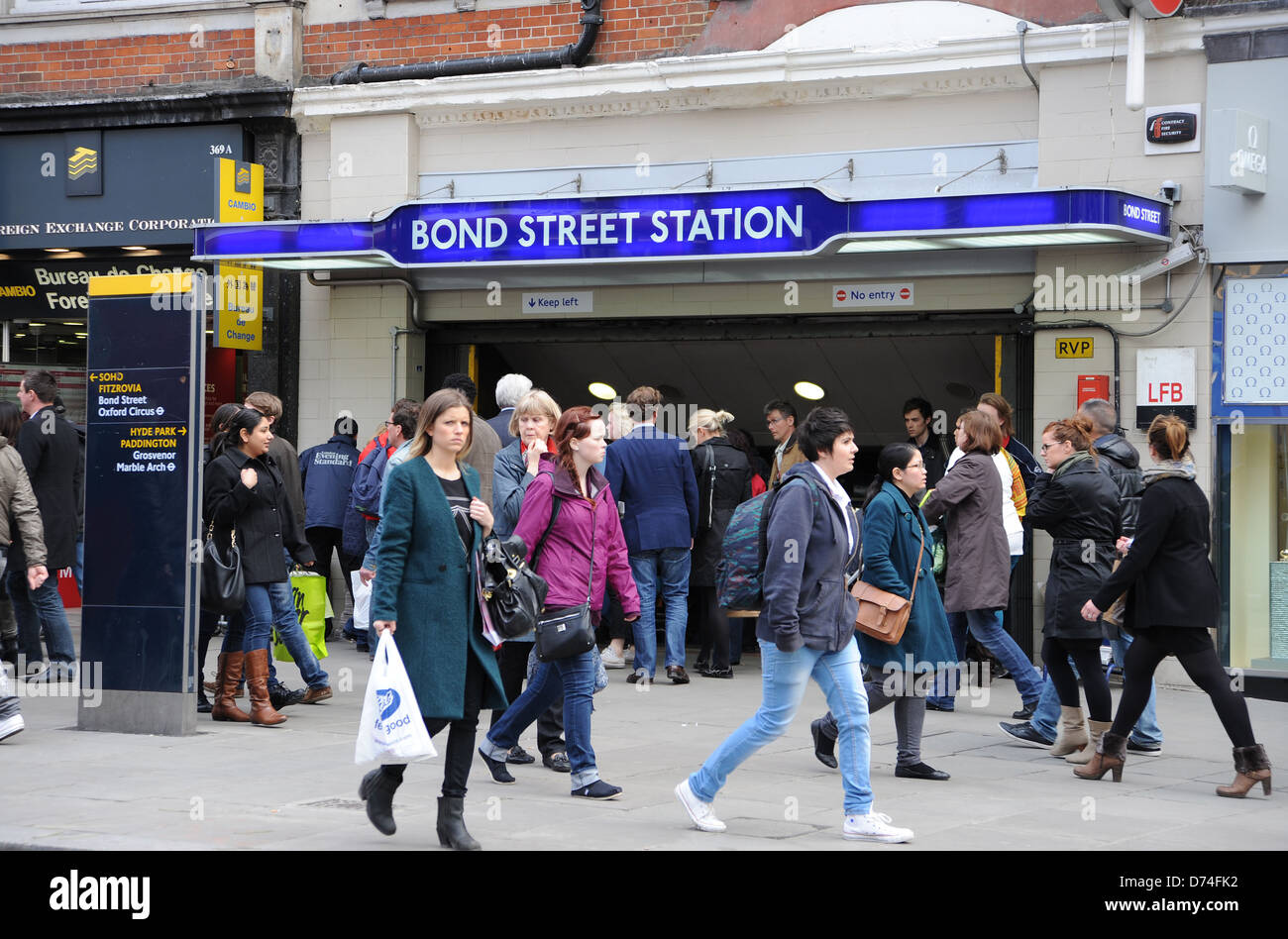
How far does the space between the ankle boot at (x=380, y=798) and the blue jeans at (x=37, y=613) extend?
185 inches

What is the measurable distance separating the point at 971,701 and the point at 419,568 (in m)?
5.69

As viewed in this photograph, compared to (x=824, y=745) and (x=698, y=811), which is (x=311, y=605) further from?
(x=698, y=811)

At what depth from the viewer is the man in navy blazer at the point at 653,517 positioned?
1132 centimetres

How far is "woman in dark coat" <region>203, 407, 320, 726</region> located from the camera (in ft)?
29.9

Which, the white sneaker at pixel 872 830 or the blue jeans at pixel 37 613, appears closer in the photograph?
the white sneaker at pixel 872 830

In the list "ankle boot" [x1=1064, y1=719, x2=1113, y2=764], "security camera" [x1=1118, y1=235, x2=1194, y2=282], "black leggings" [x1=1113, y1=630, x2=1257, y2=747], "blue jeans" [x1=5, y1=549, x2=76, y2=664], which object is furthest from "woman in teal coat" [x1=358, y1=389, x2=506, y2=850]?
"security camera" [x1=1118, y1=235, x2=1194, y2=282]

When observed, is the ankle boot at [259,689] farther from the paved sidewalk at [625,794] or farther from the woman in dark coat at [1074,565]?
the woman in dark coat at [1074,565]

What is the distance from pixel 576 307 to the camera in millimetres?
13766

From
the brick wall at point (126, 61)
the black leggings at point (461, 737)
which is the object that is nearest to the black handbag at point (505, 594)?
the black leggings at point (461, 737)

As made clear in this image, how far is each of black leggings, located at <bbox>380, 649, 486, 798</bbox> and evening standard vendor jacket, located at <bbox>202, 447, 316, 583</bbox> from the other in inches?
128

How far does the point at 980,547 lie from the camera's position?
9.45m

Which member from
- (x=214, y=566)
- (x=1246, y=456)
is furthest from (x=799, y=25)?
(x=214, y=566)

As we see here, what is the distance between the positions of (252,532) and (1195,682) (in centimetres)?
513
